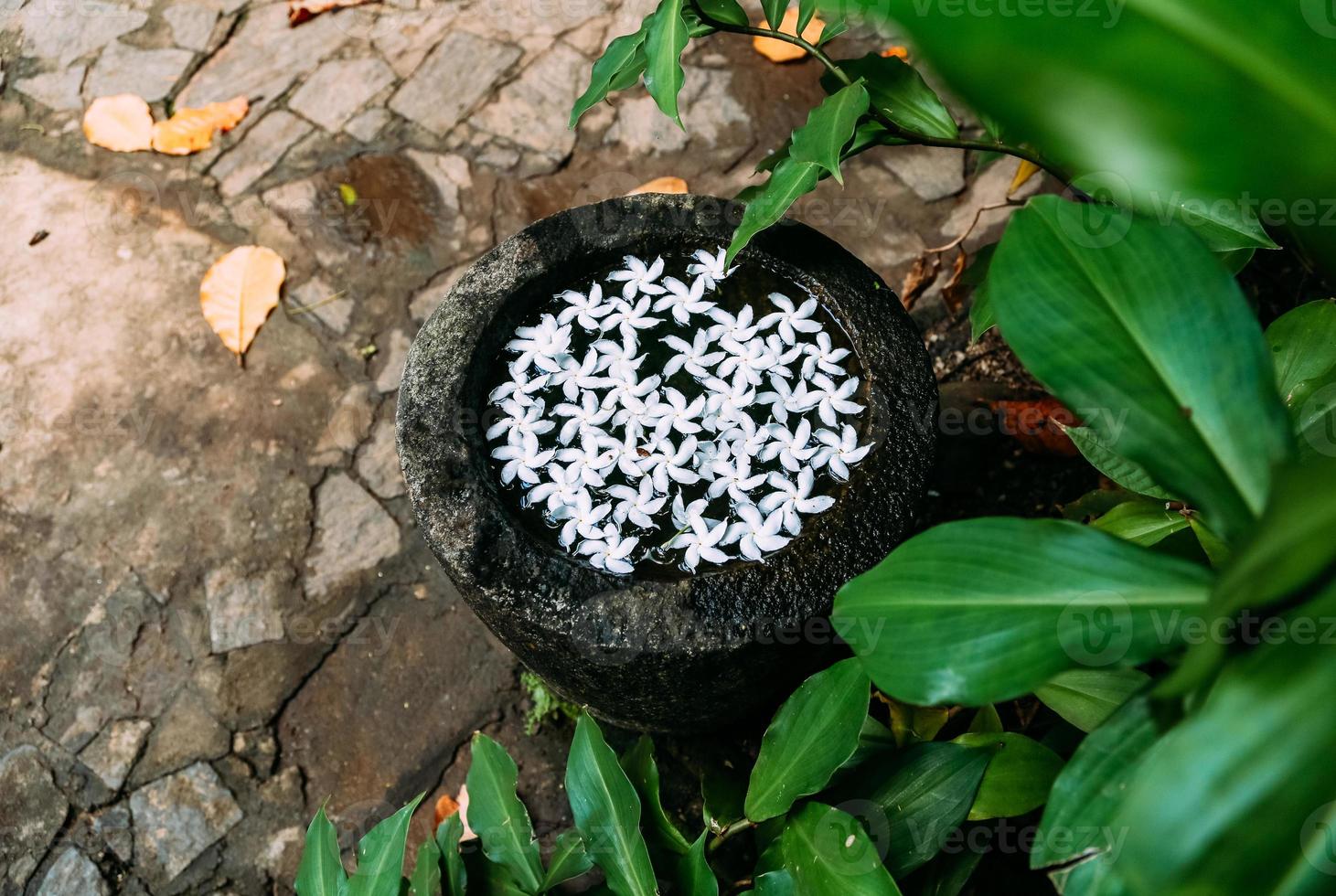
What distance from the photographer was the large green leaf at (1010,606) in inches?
34.0

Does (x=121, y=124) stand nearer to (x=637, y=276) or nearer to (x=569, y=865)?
(x=637, y=276)

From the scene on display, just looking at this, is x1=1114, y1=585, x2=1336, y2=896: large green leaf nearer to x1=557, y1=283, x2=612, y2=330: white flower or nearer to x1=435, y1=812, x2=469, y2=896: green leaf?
x1=435, y1=812, x2=469, y2=896: green leaf

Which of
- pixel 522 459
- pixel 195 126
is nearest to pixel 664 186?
pixel 522 459

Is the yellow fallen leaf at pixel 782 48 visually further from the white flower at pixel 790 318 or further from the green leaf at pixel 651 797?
the green leaf at pixel 651 797

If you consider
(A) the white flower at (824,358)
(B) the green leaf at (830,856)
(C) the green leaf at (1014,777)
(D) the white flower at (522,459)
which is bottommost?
(B) the green leaf at (830,856)

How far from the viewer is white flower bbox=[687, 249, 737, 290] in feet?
5.95

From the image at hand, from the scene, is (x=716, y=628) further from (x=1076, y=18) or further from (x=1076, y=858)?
(x=1076, y=18)

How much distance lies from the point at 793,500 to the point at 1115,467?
52cm

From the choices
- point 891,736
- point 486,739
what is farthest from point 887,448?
point 486,739

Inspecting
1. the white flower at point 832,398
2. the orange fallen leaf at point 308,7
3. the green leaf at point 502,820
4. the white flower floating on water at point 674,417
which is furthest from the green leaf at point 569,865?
the orange fallen leaf at point 308,7

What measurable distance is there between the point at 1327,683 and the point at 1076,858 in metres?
0.38

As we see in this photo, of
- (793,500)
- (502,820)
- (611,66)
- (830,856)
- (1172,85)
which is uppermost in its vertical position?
(1172,85)

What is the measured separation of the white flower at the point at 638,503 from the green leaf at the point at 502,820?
16.8 inches

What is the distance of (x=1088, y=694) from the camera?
1.41 meters
